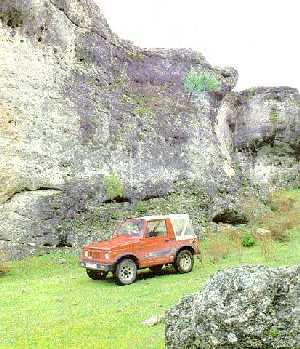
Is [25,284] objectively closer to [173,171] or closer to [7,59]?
[7,59]

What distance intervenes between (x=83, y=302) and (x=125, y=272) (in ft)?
9.55

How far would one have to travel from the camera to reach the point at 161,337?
9.30m

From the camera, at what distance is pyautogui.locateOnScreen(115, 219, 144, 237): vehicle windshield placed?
57.8ft

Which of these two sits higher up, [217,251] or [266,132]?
[266,132]

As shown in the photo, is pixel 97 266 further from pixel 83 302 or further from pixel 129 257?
pixel 83 302

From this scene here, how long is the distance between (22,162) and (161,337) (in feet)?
51.9

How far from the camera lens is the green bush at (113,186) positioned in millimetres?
26078

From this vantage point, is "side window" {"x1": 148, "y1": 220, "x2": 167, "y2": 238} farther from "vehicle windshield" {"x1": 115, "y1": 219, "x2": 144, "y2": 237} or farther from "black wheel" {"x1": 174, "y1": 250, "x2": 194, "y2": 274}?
"black wheel" {"x1": 174, "y1": 250, "x2": 194, "y2": 274}

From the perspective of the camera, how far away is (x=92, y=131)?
87.9ft

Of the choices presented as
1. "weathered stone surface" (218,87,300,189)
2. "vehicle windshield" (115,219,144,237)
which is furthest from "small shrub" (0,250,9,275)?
"weathered stone surface" (218,87,300,189)

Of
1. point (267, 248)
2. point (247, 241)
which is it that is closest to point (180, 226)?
point (267, 248)

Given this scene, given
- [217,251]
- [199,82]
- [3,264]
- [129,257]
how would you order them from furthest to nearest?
[199,82] < [217,251] < [3,264] < [129,257]

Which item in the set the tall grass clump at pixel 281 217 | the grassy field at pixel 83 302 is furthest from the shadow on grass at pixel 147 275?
the tall grass clump at pixel 281 217

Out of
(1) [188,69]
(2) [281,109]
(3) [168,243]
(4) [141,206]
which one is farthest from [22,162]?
(2) [281,109]
